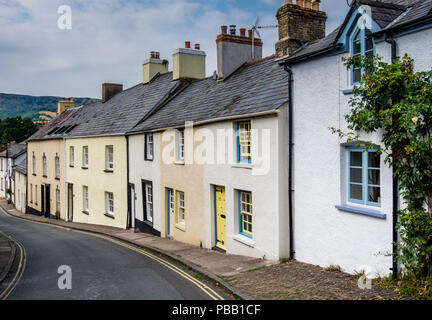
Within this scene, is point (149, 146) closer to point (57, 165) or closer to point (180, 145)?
point (180, 145)

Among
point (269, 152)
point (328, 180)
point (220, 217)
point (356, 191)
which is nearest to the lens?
point (356, 191)

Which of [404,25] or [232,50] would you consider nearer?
[404,25]

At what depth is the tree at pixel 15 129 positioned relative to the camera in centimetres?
9512

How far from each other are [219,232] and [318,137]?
587 centimetres

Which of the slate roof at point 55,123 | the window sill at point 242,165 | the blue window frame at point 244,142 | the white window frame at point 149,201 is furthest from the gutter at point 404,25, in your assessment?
the slate roof at point 55,123

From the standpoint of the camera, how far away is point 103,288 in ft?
32.9

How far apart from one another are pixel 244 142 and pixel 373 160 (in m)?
4.70

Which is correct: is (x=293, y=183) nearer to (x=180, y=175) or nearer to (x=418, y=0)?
(x=418, y=0)

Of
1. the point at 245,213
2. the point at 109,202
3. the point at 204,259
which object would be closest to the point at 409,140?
the point at 245,213

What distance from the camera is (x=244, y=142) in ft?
41.4

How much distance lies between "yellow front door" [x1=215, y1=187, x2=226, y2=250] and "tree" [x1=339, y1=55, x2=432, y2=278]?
6.81 m
